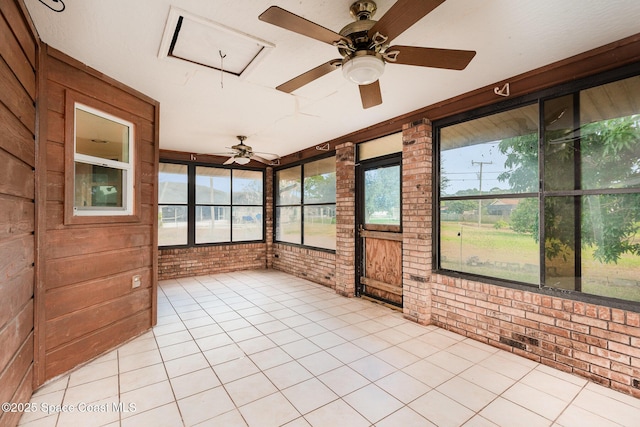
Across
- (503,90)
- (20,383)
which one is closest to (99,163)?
(20,383)

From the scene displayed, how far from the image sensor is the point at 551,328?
2.63 m

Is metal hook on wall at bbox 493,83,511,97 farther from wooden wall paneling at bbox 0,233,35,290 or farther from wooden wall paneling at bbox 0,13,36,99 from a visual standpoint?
wooden wall paneling at bbox 0,233,35,290

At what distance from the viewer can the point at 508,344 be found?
2.93 metres

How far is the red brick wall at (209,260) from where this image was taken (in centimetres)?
604

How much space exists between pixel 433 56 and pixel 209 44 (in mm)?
1679

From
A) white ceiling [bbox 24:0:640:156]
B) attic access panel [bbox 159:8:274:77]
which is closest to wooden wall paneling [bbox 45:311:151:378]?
white ceiling [bbox 24:0:640:156]

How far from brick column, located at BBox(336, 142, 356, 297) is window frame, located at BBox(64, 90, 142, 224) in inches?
119

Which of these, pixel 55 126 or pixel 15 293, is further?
pixel 55 126

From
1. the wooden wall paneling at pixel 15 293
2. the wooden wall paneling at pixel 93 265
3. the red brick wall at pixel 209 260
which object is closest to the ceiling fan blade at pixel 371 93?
the wooden wall paneling at pixel 15 293

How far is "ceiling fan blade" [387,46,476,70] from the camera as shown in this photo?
179 cm

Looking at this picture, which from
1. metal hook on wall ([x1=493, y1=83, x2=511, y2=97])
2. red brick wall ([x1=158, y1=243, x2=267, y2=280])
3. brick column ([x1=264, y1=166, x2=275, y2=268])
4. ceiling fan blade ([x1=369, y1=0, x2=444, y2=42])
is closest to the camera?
ceiling fan blade ([x1=369, y1=0, x2=444, y2=42])

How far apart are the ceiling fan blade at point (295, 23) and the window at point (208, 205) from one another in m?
5.46

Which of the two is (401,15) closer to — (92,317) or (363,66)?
(363,66)

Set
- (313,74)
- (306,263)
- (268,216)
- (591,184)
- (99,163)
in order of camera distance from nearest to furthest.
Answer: (313,74) → (591,184) → (99,163) → (306,263) → (268,216)
